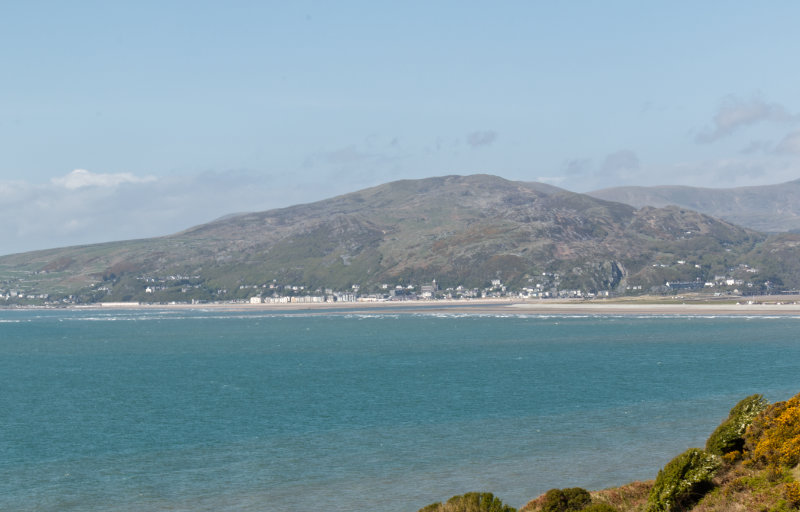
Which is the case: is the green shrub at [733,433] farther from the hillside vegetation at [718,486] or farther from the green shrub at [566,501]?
the green shrub at [566,501]

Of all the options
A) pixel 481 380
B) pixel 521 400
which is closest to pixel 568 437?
pixel 521 400

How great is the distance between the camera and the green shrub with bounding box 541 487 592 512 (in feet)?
83.4

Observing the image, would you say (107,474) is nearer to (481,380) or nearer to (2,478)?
(2,478)

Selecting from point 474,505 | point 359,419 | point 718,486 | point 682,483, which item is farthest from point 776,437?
point 359,419

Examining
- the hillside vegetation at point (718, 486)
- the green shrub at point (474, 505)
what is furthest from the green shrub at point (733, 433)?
the green shrub at point (474, 505)

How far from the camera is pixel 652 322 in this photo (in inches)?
6486

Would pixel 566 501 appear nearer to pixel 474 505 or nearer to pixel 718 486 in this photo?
pixel 474 505

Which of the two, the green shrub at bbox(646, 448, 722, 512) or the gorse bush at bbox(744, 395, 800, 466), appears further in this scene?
the gorse bush at bbox(744, 395, 800, 466)

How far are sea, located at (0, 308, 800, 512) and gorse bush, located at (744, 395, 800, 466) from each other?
746cm

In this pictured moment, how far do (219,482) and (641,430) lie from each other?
2465 cm

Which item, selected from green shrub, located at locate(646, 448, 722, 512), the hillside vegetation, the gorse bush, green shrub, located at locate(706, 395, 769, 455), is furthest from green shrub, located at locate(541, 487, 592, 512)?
green shrub, located at locate(706, 395, 769, 455)

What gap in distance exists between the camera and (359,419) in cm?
5503

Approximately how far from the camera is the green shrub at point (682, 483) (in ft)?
79.8

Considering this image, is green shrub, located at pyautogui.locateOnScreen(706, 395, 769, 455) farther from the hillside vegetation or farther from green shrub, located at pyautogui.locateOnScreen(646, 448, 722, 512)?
green shrub, located at pyautogui.locateOnScreen(646, 448, 722, 512)
